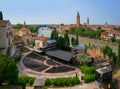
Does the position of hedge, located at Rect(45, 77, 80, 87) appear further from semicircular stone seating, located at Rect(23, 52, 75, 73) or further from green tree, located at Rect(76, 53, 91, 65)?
green tree, located at Rect(76, 53, 91, 65)

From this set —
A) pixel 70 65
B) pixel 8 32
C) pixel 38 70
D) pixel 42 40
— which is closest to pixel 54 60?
pixel 70 65

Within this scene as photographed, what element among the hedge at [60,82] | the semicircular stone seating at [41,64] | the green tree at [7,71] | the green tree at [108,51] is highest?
the green tree at [7,71]

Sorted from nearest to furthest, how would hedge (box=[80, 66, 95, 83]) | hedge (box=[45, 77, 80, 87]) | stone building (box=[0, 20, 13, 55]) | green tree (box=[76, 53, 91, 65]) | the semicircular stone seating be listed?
hedge (box=[45, 77, 80, 87]) < hedge (box=[80, 66, 95, 83]) < the semicircular stone seating < stone building (box=[0, 20, 13, 55]) < green tree (box=[76, 53, 91, 65])

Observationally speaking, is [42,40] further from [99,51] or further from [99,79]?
[99,79]

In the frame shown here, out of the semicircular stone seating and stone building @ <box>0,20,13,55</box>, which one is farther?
stone building @ <box>0,20,13,55</box>

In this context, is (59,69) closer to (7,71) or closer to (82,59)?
(82,59)

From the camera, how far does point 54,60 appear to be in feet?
141

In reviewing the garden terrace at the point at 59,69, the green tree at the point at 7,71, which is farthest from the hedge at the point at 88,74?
the green tree at the point at 7,71

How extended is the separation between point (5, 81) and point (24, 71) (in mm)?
11320

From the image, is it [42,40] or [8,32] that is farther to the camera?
[42,40]

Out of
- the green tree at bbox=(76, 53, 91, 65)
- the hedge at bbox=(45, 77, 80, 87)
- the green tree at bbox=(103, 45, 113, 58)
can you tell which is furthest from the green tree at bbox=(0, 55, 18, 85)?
the green tree at bbox=(103, 45, 113, 58)

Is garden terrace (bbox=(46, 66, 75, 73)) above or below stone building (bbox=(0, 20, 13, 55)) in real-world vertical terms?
below

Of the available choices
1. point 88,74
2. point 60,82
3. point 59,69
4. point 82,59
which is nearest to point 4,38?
point 59,69

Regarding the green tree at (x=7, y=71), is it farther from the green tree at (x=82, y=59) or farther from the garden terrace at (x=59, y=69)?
the green tree at (x=82, y=59)
